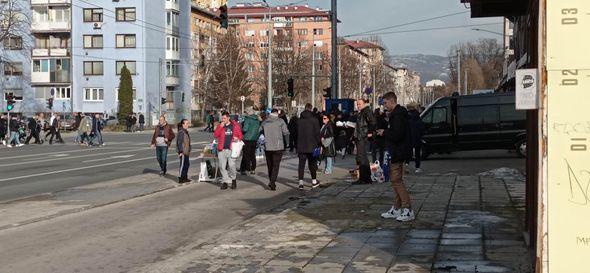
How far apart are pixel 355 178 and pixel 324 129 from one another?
2162 mm

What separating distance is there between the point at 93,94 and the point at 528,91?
7554 centimetres

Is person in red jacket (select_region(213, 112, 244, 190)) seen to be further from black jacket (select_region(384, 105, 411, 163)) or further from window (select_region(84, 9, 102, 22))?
window (select_region(84, 9, 102, 22))

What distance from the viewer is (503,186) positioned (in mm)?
14297

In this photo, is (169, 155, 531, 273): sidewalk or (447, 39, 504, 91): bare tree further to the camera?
(447, 39, 504, 91): bare tree


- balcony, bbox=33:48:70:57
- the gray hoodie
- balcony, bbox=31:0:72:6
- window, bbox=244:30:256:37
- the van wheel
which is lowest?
the van wheel

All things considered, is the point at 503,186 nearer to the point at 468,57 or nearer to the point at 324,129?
the point at 324,129

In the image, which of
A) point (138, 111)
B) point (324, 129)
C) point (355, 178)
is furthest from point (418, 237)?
point (138, 111)

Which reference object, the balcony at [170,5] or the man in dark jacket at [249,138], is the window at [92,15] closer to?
the balcony at [170,5]

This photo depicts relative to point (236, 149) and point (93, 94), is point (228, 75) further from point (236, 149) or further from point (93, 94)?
point (236, 149)

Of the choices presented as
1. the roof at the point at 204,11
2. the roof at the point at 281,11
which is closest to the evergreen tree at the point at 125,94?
the roof at the point at 204,11

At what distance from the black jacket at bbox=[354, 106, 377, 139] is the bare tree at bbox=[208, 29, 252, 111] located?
213ft

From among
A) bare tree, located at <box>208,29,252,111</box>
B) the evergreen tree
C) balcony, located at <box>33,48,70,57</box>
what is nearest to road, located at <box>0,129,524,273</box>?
the evergreen tree

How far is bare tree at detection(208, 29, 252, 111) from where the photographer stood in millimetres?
80562

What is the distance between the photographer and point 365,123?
15078 mm
